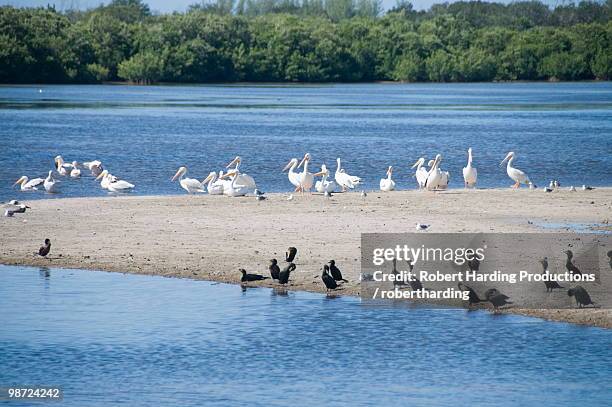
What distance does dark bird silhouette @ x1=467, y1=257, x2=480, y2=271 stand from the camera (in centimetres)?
1353

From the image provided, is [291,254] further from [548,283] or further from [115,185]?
[115,185]

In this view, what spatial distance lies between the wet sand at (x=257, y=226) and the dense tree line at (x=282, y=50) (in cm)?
7320

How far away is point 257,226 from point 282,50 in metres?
88.5

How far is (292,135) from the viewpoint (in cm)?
4203

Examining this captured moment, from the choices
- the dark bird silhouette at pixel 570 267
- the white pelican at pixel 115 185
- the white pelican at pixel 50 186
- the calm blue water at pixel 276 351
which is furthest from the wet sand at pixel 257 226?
the white pelican at pixel 50 186

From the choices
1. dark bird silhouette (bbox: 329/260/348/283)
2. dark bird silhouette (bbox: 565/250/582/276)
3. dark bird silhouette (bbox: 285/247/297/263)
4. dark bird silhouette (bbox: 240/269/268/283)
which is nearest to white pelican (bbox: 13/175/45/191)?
dark bird silhouette (bbox: 285/247/297/263)

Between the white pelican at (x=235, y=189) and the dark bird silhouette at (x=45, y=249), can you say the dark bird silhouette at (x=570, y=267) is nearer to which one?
the dark bird silhouette at (x=45, y=249)

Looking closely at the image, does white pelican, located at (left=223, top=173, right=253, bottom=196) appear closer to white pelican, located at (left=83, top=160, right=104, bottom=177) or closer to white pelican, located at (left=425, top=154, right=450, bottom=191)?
white pelican, located at (left=425, top=154, right=450, bottom=191)

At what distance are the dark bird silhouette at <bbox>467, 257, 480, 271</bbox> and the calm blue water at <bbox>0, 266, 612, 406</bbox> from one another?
0.96m

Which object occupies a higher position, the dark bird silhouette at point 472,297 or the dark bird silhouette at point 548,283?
the dark bird silhouette at point 548,283

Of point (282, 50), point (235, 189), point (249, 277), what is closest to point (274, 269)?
point (249, 277)

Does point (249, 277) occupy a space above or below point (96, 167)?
above

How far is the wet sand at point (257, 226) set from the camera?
14.4 meters

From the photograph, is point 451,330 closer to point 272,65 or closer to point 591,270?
point 591,270
